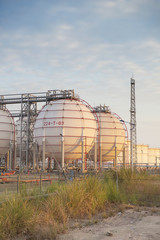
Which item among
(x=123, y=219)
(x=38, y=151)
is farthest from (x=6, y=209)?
(x=38, y=151)

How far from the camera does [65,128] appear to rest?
35844 mm

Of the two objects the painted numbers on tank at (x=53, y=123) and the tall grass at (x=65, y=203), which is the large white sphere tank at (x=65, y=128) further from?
the tall grass at (x=65, y=203)

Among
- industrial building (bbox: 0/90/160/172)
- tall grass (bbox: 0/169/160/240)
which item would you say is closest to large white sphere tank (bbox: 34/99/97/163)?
industrial building (bbox: 0/90/160/172)

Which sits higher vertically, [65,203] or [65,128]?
[65,128]

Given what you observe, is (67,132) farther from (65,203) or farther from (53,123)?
(65,203)

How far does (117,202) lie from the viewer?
14094 millimetres

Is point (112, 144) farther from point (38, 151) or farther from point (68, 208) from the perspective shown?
point (68, 208)

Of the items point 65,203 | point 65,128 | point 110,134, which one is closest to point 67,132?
point 65,128

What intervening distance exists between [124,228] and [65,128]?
26191 millimetres

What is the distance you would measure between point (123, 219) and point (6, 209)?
4562 millimetres

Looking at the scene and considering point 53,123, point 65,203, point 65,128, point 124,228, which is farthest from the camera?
point 53,123

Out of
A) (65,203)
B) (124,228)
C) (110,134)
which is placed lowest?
(124,228)

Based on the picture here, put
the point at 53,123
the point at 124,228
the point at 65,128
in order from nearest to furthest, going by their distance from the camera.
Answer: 1. the point at 124,228
2. the point at 65,128
3. the point at 53,123

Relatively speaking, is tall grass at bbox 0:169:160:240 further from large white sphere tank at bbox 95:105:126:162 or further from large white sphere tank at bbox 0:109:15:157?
large white sphere tank at bbox 0:109:15:157
